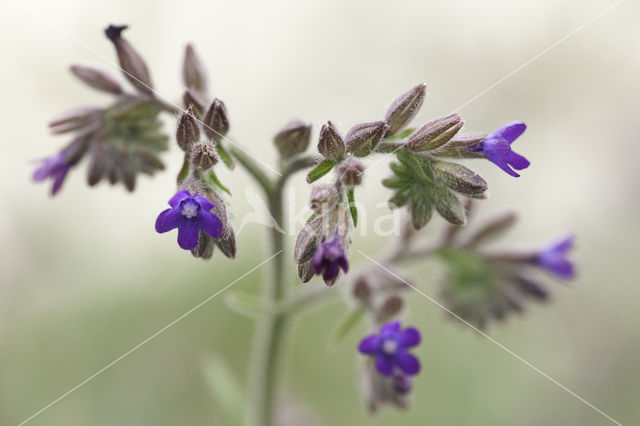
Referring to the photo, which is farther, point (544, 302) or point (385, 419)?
point (385, 419)

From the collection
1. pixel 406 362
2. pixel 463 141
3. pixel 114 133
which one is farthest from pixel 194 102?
pixel 406 362

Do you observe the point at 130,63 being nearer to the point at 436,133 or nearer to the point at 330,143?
the point at 330,143

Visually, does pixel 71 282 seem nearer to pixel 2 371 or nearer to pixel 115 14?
pixel 2 371

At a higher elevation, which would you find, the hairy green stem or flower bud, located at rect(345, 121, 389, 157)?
flower bud, located at rect(345, 121, 389, 157)

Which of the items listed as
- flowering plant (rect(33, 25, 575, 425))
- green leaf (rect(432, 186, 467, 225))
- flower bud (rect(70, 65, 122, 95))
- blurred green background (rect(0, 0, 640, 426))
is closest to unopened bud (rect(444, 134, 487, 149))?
flowering plant (rect(33, 25, 575, 425))

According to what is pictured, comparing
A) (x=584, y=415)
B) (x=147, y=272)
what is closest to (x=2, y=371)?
(x=147, y=272)

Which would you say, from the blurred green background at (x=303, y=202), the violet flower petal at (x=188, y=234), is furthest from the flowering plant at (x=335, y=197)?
the blurred green background at (x=303, y=202)

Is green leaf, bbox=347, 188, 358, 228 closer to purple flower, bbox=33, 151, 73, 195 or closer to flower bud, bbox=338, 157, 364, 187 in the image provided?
flower bud, bbox=338, 157, 364, 187
